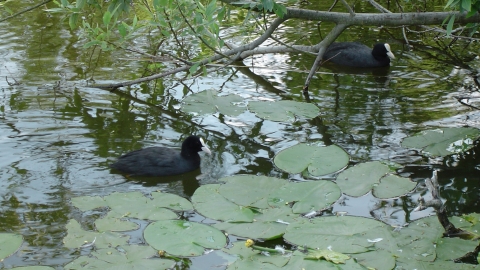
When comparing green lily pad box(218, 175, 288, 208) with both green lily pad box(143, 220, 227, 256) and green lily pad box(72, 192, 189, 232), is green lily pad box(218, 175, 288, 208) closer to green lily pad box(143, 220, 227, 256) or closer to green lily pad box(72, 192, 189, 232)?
green lily pad box(72, 192, 189, 232)

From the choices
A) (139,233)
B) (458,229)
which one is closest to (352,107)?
(458,229)

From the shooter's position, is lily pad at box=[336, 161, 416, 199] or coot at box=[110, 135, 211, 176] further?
coot at box=[110, 135, 211, 176]

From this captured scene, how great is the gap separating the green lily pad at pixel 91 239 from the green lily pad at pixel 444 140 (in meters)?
3.07

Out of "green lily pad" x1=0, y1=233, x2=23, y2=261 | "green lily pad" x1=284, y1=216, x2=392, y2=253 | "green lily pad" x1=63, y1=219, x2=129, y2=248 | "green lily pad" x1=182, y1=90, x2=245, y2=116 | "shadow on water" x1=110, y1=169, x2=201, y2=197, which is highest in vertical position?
"green lily pad" x1=182, y1=90, x2=245, y2=116

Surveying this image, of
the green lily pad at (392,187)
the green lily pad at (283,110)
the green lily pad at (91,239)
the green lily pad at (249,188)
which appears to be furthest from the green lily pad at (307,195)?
the green lily pad at (283,110)

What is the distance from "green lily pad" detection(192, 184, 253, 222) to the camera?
4.89 meters

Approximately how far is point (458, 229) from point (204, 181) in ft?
7.60

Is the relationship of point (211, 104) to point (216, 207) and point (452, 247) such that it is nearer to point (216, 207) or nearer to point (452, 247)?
point (216, 207)

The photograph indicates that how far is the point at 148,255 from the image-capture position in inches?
172

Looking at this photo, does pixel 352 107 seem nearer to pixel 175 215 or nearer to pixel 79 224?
pixel 175 215

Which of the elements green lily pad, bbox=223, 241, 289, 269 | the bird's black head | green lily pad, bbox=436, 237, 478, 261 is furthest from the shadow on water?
green lily pad, bbox=436, 237, 478, 261

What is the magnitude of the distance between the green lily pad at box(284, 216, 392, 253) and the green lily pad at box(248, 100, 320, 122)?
2303 millimetres

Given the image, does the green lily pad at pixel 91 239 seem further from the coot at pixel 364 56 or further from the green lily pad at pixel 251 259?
the coot at pixel 364 56

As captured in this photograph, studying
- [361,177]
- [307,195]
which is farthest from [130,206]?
[361,177]
